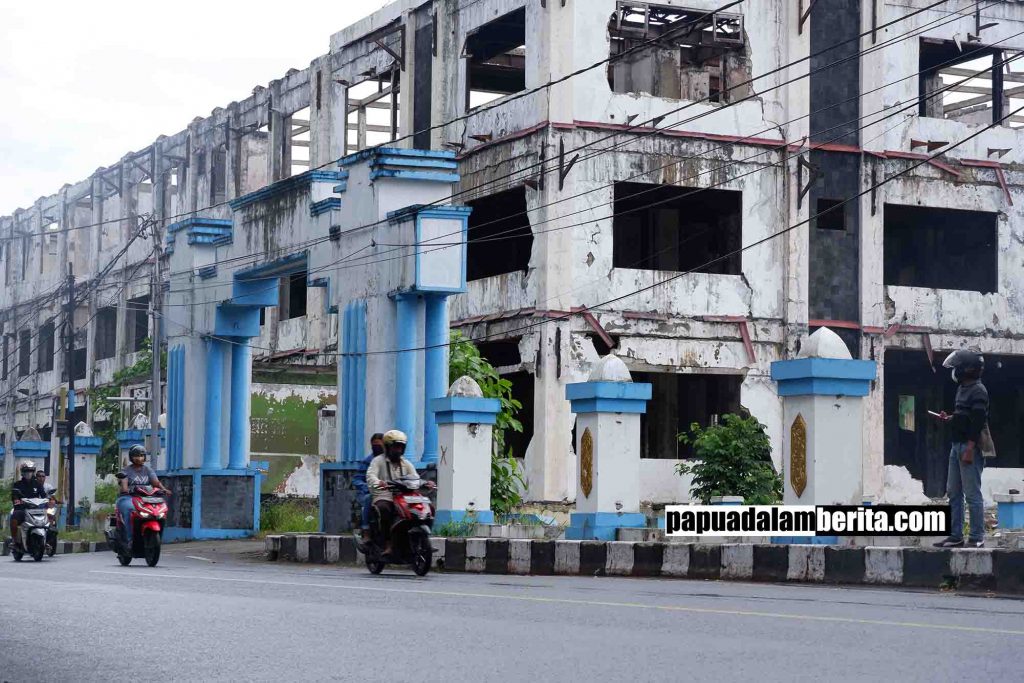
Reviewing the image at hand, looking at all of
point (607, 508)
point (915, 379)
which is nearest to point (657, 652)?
point (607, 508)

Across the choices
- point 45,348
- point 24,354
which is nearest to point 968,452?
point 45,348

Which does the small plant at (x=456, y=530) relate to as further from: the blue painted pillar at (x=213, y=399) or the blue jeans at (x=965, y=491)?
the blue painted pillar at (x=213, y=399)

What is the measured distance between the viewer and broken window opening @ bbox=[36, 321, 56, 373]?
5488 cm

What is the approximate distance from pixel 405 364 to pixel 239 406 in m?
6.71

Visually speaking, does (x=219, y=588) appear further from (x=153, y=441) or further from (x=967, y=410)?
(x=153, y=441)

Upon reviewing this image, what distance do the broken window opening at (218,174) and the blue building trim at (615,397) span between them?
1051 inches

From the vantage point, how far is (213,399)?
90.1 ft

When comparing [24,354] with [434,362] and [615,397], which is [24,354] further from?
[615,397]

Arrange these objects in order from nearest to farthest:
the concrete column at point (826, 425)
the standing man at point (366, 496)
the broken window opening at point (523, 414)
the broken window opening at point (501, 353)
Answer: the concrete column at point (826, 425) < the standing man at point (366, 496) < the broken window opening at point (501, 353) < the broken window opening at point (523, 414)

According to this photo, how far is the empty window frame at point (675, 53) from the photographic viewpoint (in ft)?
100

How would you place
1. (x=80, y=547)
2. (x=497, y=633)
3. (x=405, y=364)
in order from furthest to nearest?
(x=80, y=547) → (x=405, y=364) → (x=497, y=633)

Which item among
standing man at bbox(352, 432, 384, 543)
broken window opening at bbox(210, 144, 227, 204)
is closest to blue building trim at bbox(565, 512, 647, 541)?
standing man at bbox(352, 432, 384, 543)

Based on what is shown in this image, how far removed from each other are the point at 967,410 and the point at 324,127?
2725 cm

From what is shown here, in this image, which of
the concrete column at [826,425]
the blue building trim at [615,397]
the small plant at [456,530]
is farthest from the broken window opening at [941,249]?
the concrete column at [826,425]
